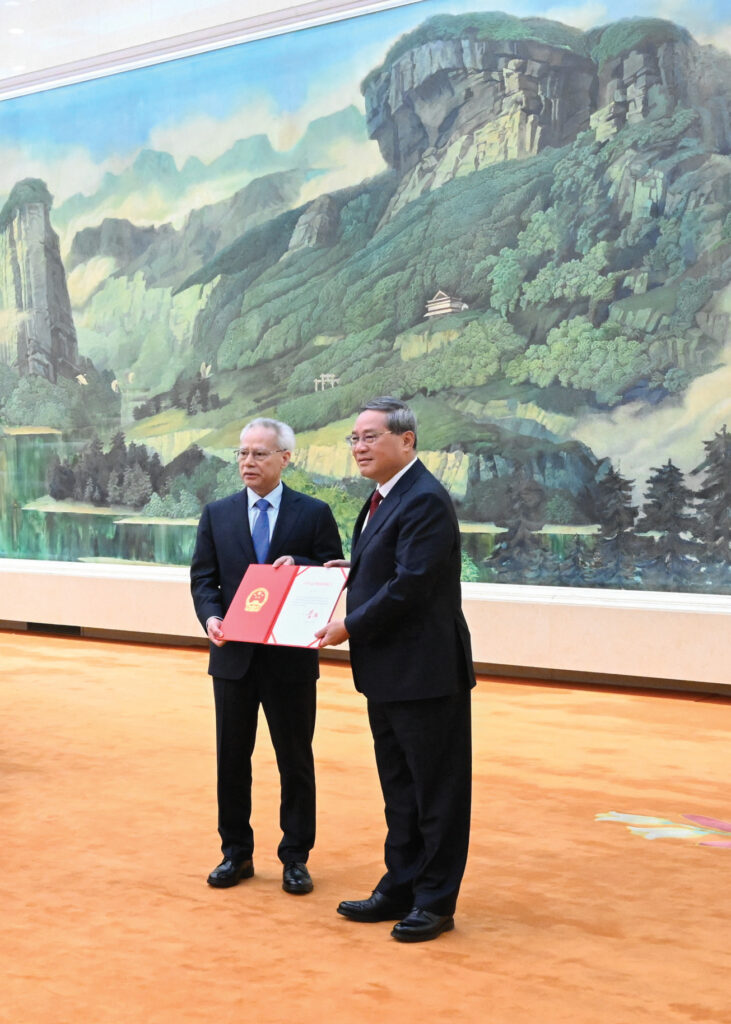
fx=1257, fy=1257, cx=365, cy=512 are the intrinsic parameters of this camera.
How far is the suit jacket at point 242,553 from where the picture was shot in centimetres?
474

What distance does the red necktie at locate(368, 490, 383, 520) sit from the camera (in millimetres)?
4363

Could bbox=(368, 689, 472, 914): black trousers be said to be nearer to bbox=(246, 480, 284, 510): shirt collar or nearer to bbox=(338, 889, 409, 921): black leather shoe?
bbox=(338, 889, 409, 921): black leather shoe

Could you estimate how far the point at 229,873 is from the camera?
475cm

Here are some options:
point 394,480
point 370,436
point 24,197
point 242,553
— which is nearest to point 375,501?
point 394,480

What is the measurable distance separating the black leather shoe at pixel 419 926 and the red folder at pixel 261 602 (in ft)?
3.26

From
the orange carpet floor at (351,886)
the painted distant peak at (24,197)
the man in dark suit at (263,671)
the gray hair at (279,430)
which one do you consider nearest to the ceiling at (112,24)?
the painted distant peak at (24,197)

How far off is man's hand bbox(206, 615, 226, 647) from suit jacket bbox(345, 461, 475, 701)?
0.61m

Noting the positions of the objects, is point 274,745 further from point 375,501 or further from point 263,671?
point 375,501

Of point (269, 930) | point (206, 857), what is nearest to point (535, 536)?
point (206, 857)

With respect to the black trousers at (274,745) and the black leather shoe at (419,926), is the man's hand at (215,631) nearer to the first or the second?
the black trousers at (274,745)

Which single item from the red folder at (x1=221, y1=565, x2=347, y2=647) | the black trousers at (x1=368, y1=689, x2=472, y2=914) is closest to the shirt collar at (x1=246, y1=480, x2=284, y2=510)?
the red folder at (x1=221, y1=565, x2=347, y2=647)

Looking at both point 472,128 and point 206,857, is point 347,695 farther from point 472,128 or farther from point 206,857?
point 472,128

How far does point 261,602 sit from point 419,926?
1229 mm

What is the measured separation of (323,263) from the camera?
38.2 feet
